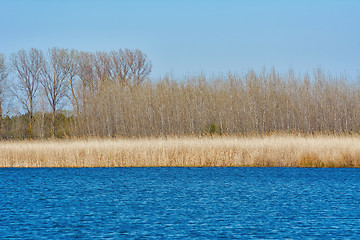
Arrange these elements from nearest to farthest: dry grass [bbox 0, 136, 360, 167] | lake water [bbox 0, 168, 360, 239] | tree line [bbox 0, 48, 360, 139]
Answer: lake water [bbox 0, 168, 360, 239] < dry grass [bbox 0, 136, 360, 167] < tree line [bbox 0, 48, 360, 139]

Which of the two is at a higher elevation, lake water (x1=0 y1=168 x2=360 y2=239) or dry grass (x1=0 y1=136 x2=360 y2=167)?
dry grass (x1=0 y1=136 x2=360 y2=167)

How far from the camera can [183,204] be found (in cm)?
1119

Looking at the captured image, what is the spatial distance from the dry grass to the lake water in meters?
0.79

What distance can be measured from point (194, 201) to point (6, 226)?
15.3 ft

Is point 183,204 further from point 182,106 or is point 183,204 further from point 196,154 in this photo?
point 182,106

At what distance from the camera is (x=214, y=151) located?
19703 millimetres

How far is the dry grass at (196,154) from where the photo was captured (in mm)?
18891

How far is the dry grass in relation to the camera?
62.0 feet

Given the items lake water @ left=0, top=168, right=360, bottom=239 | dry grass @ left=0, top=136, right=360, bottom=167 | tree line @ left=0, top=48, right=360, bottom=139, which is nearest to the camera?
lake water @ left=0, top=168, right=360, bottom=239

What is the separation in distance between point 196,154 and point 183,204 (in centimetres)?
846

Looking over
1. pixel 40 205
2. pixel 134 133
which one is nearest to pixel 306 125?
pixel 134 133

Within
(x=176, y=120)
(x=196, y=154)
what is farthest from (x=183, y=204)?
(x=176, y=120)

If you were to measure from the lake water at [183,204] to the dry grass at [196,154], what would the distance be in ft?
2.58

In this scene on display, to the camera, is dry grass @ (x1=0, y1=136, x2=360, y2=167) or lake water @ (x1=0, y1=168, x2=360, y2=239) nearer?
lake water @ (x1=0, y1=168, x2=360, y2=239)
